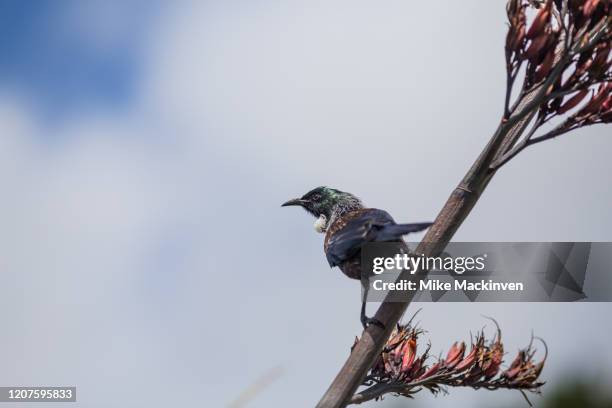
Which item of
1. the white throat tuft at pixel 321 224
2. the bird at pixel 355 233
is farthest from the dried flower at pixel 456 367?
the white throat tuft at pixel 321 224

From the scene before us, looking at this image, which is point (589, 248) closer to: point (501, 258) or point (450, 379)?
point (501, 258)

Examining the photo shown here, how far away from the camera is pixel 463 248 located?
4121 millimetres

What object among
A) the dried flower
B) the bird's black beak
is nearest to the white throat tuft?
the bird's black beak

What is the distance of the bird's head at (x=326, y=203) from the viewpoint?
591 cm

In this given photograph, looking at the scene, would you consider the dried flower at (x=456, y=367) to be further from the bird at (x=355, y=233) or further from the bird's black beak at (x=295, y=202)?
the bird's black beak at (x=295, y=202)

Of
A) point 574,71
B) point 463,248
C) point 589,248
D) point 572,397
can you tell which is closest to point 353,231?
point 463,248

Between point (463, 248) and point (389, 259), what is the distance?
0.40m

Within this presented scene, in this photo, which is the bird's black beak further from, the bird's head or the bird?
the bird

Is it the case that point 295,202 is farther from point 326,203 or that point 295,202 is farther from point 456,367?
point 456,367

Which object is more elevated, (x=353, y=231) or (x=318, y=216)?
(x=318, y=216)

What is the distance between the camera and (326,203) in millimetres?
5984

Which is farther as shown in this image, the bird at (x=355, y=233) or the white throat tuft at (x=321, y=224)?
the white throat tuft at (x=321, y=224)

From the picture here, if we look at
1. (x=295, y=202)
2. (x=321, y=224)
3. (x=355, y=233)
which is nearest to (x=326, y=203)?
(x=321, y=224)

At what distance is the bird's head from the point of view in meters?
5.91
